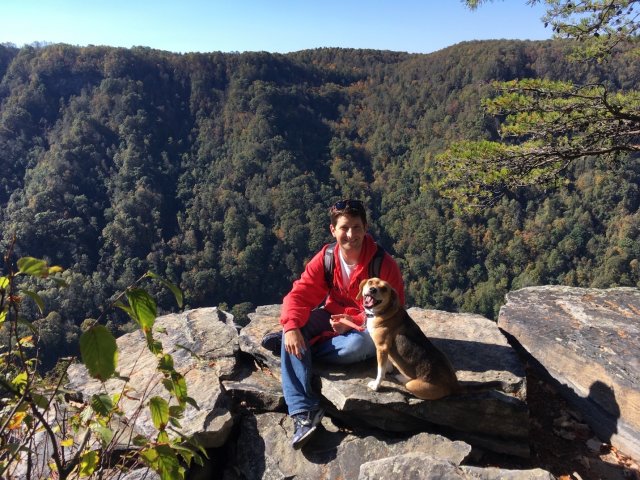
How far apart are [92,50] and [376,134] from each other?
5768 centimetres

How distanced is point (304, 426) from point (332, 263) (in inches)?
52.9

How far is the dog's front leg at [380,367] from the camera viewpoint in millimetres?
3550

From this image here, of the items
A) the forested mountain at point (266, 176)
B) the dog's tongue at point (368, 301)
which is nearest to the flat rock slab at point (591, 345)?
the dog's tongue at point (368, 301)

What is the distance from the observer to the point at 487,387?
3555mm

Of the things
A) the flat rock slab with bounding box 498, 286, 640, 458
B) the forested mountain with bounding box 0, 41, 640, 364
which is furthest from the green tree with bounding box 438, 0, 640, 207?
the forested mountain with bounding box 0, 41, 640, 364

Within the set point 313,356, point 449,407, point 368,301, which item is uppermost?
point 368,301

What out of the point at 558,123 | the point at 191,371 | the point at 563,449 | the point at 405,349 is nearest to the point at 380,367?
the point at 405,349

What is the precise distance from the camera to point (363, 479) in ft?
9.43

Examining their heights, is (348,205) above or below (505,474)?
above

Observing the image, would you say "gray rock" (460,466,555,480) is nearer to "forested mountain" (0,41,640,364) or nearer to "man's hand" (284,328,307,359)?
"man's hand" (284,328,307,359)

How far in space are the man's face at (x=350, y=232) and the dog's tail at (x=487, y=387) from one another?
54.4 inches

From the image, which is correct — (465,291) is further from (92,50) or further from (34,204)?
(92,50)

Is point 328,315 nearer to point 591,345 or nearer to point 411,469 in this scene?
point 411,469

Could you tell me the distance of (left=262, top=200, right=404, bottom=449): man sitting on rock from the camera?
360 centimetres
